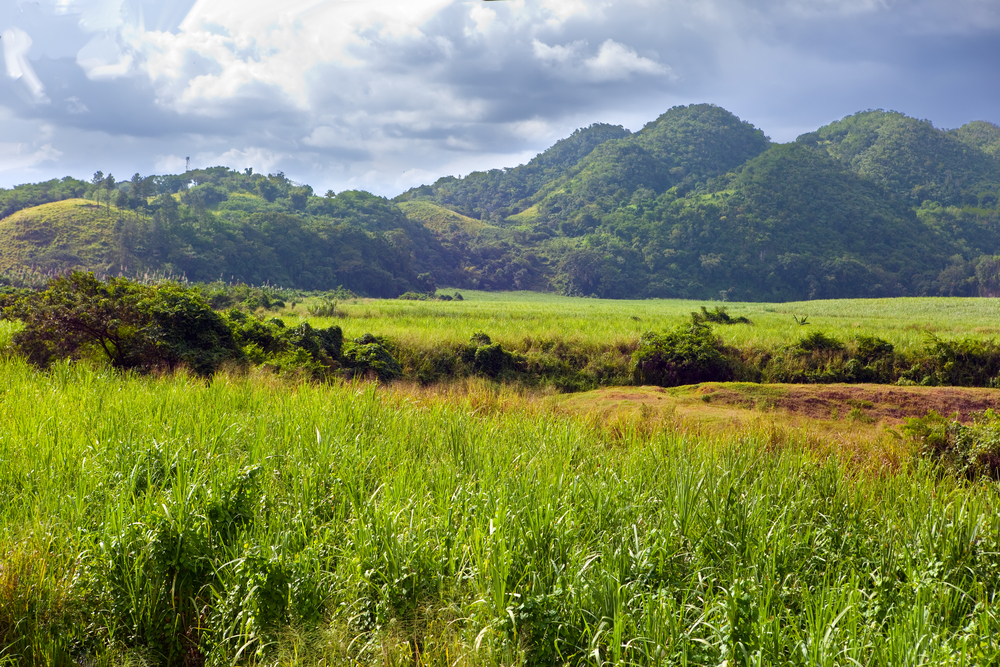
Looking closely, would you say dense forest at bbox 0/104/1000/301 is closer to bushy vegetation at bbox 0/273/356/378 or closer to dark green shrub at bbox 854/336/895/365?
bushy vegetation at bbox 0/273/356/378

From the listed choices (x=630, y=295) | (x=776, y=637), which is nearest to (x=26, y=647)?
(x=776, y=637)

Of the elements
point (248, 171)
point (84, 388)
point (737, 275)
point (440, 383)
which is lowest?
point (440, 383)

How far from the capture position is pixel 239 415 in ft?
23.0

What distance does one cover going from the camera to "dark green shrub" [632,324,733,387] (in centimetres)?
1909

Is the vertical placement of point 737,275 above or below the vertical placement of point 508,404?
above

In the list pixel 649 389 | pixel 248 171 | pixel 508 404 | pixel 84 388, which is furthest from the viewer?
pixel 248 171

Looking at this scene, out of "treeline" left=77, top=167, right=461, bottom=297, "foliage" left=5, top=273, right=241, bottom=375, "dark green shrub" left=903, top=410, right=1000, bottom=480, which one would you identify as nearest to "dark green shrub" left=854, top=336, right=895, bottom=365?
"dark green shrub" left=903, top=410, right=1000, bottom=480

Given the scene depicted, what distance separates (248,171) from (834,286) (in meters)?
122

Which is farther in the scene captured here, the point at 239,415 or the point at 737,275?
the point at 737,275

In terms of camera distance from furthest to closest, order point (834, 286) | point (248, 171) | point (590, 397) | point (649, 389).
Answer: point (248, 171) → point (834, 286) → point (649, 389) → point (590, 397)

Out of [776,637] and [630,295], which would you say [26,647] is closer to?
[776,637]

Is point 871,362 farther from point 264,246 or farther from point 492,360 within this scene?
point 264,246

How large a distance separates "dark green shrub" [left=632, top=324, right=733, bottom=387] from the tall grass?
44.1ft

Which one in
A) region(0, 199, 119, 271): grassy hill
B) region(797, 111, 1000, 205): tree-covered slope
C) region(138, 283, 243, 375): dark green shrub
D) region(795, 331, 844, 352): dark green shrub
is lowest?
region(795, 331, 844, 352): dark green shrub
